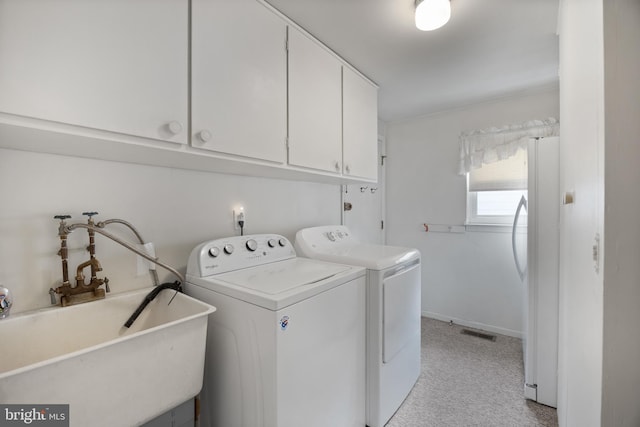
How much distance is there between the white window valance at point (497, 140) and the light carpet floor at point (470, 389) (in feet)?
5.76

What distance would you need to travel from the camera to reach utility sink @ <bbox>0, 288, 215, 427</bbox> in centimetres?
70

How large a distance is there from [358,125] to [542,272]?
166 cm

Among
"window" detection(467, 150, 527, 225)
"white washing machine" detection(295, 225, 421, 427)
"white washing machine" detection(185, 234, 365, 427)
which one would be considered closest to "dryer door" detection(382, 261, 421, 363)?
"white washing machine" detection(295, 225, 421, 427)

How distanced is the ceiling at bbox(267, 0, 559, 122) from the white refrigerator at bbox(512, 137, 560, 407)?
0.69m

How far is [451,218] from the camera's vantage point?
2980mm

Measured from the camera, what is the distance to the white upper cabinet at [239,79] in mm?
1111

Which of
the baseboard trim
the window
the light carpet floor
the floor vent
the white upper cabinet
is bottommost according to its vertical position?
the light carpet floor

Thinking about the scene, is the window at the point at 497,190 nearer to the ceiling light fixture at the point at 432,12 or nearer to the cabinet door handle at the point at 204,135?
the ceiling light fixture at the point at 432,12

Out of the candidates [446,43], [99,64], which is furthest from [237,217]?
[446,43]

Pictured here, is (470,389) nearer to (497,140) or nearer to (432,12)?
(497,140)

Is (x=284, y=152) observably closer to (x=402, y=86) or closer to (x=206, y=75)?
(x=206, y=75)

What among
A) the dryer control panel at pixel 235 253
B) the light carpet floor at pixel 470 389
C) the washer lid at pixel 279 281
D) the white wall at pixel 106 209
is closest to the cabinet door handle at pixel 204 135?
the white wall at pixel 106 209

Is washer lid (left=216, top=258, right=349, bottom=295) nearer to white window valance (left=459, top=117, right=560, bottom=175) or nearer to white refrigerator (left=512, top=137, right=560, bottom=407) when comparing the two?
white refrigerator (left=512, top=137, right=560, bottom=407)

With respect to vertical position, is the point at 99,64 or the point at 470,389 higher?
the point at 99,64
